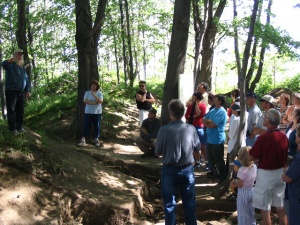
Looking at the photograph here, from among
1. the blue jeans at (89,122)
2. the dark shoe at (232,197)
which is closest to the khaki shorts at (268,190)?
the dark shoe at (232,197)

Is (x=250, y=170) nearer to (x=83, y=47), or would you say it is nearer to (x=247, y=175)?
(x=247, y=175)

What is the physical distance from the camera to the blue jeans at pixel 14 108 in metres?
6.63

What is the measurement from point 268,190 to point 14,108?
505 centimetres

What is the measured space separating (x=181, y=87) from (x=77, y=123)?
427 cm

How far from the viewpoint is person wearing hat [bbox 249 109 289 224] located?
434 cm

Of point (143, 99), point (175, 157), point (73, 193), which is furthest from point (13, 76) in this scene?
point (143, 99)

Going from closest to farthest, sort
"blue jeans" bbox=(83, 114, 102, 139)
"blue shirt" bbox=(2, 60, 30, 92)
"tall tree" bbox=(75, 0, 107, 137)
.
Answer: "blue shirt" bbox=(2, 60, 30, 92)
"blue jeans" bbox=(83, 114, 102, 139)
"tall tree" bbox=(75, 0, 107, 137)

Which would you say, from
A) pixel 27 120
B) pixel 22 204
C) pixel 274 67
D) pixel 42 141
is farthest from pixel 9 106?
pixel 274 67

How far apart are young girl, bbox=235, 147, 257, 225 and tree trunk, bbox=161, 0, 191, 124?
2.89 meters

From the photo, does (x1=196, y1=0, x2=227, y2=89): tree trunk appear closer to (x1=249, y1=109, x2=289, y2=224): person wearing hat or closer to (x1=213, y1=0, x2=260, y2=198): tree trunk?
(x1=213, y1=0, x2=260, y2=198): tree trunk

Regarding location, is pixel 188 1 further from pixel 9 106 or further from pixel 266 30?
pixel 9 106

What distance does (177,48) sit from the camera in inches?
289

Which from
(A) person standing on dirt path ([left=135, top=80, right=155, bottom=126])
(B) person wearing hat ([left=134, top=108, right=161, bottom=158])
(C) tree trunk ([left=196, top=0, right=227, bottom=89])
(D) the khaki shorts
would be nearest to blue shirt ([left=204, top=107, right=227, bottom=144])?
(D) the khaki shorts

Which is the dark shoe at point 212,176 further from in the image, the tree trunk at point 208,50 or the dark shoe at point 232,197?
the tree trunk at point 208,50
